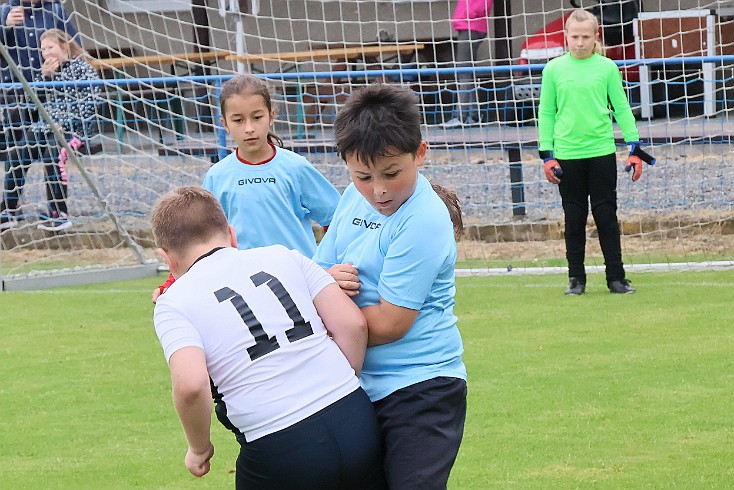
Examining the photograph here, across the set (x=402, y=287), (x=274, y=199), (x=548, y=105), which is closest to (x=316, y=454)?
(x=402, y=287)

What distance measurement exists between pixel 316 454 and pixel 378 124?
738mm

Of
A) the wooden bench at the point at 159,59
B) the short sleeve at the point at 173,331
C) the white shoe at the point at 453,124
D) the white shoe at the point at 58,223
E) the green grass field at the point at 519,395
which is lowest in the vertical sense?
the green grass field at the point at 519,395

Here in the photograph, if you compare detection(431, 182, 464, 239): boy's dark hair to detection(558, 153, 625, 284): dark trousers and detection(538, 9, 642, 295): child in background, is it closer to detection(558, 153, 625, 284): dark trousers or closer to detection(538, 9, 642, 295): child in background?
detection(538, 9, 642, 295): child in background

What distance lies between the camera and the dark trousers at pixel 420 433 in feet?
9.30

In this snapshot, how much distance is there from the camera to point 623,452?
452 centimetres

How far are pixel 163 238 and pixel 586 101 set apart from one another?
5.40m

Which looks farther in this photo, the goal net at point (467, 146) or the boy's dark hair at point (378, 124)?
the goal net at point (467, 146)

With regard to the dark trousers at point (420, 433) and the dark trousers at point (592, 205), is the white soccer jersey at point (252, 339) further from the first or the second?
the dark trousers at point (592, 205)

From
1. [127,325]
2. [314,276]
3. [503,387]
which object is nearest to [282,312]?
[314,276]

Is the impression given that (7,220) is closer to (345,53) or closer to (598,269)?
(345,53)

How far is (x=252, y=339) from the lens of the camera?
9.02ft

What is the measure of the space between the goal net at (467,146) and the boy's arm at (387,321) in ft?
21.1

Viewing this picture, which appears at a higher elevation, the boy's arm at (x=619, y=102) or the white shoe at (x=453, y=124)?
the boy's arm at (x=619, y=102)

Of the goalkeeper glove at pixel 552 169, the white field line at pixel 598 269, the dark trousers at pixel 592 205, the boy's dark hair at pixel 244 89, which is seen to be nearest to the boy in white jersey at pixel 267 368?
the boy's dark hair at pixel 244 89
